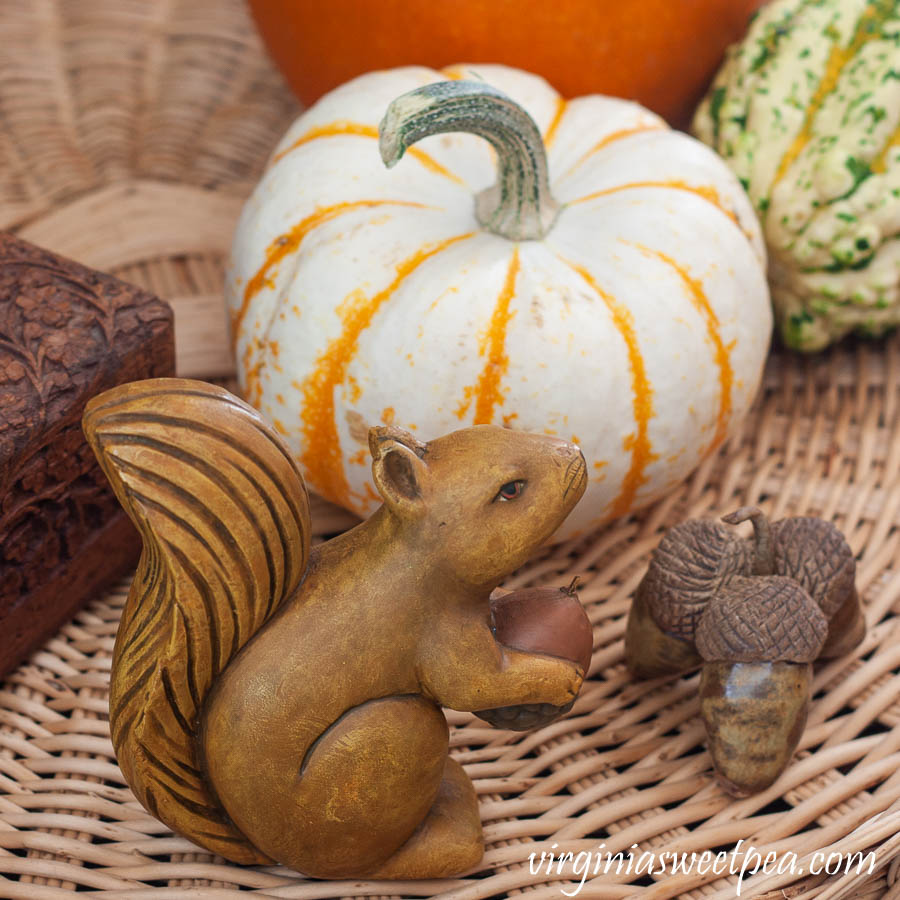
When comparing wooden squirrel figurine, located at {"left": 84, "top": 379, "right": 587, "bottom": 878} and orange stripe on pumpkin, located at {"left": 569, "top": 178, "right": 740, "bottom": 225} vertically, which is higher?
orange stripe on pumpkin, located at {"left": 569, "top": 178, "right": 740, "bottom": 225}

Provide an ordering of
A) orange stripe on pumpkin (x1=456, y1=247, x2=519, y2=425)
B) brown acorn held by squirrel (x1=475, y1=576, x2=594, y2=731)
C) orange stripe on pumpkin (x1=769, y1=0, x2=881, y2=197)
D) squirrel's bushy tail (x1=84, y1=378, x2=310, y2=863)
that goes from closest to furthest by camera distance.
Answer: squirrel's bushy tail (x1=84, y1=378, x2=310, y2=863) < brown acorn held by squirrel (x1=475, y1=576, x2=594, y2=731) < orange stripe on pumpkin (x1=456, y1=247, x2=519, y2=425) < orange stripe on pumpkin (x1=769, y1=0, x2=881, y2=197)

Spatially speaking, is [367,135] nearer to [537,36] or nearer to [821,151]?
[537,36]

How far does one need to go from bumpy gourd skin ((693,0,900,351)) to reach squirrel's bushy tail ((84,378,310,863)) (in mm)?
893

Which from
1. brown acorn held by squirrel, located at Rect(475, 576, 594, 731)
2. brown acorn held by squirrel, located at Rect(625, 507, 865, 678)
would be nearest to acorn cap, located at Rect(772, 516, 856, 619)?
brown acorn held by squirrel, located at Rect(625, 507, 865, 678)

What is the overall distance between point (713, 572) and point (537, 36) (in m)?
0.81

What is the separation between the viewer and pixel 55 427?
108cm

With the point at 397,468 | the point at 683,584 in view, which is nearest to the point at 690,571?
the point at 683,584

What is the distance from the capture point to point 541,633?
34.0 inches

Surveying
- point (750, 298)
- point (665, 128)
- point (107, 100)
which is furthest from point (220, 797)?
point (107, 100)

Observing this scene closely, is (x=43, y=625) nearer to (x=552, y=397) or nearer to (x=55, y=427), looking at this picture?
(x=55, y=427)

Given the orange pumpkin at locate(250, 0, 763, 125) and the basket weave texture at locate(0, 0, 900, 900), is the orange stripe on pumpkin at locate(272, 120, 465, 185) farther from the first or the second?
the basket weave texture at locate(0, 0, 900, 900)

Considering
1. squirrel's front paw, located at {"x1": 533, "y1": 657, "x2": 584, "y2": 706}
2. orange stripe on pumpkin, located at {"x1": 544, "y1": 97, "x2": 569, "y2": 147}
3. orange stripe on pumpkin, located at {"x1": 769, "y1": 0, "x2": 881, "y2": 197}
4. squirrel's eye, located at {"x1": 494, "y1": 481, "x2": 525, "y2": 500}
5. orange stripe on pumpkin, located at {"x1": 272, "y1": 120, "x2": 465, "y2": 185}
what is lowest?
squirrel's front paw, located at {"x1": 533, "y1": 657, "x2": 584, "y2": 706}

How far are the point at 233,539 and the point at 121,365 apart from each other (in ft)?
1.40

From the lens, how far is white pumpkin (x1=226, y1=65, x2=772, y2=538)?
1.15m
